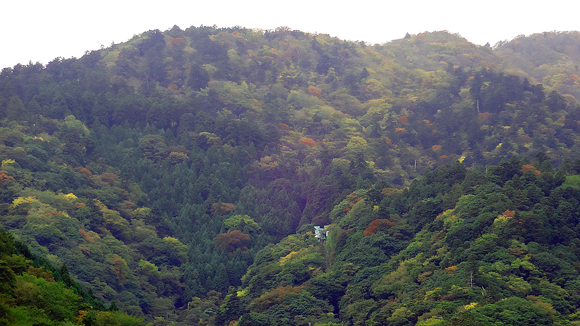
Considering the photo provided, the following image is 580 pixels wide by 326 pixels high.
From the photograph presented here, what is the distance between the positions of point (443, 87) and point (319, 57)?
1879 centimetres

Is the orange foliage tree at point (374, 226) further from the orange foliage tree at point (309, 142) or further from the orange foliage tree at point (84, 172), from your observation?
the orange foliage tree at point (84, 172)

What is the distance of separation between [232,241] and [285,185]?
10667mm

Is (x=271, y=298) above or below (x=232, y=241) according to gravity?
below

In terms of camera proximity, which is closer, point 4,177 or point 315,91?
point 4,177

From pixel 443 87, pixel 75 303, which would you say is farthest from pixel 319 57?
pixel 75 303

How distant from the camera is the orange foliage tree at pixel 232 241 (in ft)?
209

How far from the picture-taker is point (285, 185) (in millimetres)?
72812

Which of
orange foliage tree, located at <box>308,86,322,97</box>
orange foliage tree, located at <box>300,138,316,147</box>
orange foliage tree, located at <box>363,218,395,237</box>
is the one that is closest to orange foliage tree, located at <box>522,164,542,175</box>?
orange foliage tree, located at <box>363,218,395,237</box>

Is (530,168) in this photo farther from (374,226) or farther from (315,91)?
(315,91)

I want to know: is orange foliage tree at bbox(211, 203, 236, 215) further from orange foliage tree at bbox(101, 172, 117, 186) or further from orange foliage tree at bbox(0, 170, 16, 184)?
orange foliage tree at bbox(0, 170, 16, 184)

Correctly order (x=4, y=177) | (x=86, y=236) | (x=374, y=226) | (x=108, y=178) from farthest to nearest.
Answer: (x=108, y=178) → (x=4, y=177) → (x=86, y=236) → (x=374, y=226)

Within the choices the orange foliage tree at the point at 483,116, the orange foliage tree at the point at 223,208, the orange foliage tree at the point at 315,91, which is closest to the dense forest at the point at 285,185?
the orange foliage tree at the point at 223,208

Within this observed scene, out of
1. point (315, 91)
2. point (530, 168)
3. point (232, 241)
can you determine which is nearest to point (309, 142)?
point (315, 91)

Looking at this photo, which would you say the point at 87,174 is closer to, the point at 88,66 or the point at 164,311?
the point at 164,311
